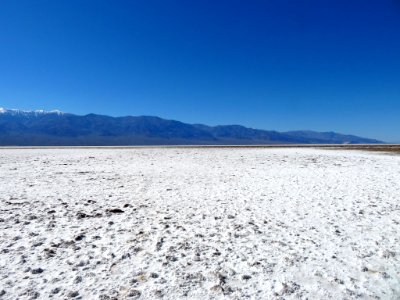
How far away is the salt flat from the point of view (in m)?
4.64

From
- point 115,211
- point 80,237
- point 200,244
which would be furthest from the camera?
point 115,211

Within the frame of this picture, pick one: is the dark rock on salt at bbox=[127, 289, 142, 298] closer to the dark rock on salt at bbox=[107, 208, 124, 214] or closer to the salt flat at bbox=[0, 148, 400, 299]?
the salt flat at bbox=[0, 148, 400, 299]

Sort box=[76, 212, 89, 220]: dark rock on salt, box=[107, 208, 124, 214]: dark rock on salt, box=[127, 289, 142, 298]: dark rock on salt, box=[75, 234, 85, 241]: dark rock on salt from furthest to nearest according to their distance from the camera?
box=[107, 208, 124, 214]: dark rock on salt, box=[76, 212, 89, 220]: dark rock on salt, box=[75, 234, 85, 241]: dark rock on salt, box=[127, 289, 142, 298]: dark rock on salt

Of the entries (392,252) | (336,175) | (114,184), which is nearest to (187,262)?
(392,252)

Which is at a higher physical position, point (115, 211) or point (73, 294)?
point (115, 211)

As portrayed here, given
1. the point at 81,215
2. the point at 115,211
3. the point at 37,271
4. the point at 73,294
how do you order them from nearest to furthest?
1. the point at 73,294
2. the point at 37,271
3. the point at 81,215
4. the point at 115,211

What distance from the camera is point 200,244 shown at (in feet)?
20.7

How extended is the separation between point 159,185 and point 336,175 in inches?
384

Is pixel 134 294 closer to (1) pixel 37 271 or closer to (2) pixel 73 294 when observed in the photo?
(2) pixel 73 294

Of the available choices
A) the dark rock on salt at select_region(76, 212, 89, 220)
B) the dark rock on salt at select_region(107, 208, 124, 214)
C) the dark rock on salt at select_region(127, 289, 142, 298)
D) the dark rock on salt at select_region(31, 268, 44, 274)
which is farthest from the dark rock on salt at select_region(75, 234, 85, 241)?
the dark rock on salt at select_region(127, 289, 142, 298)

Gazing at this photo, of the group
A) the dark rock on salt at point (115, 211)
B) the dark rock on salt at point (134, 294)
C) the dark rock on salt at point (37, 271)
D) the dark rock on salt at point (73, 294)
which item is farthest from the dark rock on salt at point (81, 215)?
the dark rock on salt at point (134, 294)

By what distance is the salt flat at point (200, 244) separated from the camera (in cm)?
464

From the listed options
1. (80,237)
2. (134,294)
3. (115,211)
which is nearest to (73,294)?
(134,294)

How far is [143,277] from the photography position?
4922mm
